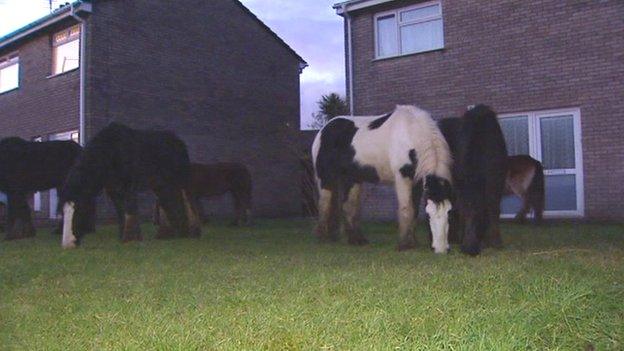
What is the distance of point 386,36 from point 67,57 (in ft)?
32.1

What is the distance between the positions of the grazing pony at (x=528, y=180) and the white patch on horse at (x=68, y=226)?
303 inches

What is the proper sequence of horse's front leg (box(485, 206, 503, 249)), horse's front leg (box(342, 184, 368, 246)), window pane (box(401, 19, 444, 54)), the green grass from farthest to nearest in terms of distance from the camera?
window pane (box(401, 19, 444, 54)) → horse's front leg (box(342, 184, 368, 246)) → horse's front leg (box(485, 206, 503, 249)) → the green grass

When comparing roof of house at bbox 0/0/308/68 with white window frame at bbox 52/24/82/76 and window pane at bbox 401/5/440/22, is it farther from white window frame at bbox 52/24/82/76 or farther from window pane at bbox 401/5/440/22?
window pane at bbox 401/5/440/22

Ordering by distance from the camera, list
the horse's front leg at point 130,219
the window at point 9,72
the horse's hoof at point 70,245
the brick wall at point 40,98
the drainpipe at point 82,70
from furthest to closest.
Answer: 1. the window at point 9,72
2. the brick wall at point 40,98
3. the drainpipe at point 82,70
4. the horse's front leg at point 130,219
5. the horse's hoof at point 70,245

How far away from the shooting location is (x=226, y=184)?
1667cm

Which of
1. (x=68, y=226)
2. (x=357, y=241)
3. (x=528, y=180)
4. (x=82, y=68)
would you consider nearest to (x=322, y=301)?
(x=357, y=241)

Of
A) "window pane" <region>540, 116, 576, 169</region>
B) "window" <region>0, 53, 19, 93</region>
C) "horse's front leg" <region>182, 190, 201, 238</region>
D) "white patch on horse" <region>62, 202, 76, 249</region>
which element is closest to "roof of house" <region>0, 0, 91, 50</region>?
"window" <region>0, 53, 19, 93</region>

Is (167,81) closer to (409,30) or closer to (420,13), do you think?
(409,30)

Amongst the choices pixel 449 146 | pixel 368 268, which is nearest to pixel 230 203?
pixel 449 146

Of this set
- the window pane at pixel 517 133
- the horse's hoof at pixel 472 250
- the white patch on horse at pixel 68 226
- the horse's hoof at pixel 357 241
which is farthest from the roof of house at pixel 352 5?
the horse's hoof at pixel 472 250

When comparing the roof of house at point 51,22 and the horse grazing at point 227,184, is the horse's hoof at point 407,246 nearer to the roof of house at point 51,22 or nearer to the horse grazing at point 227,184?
the horse grazing at point 227,184

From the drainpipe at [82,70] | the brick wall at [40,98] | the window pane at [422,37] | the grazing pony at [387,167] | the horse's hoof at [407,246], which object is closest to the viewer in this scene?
the grazing pony at [387,167]

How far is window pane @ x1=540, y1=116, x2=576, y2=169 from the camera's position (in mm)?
13836

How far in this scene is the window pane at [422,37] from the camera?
51.6 ft
